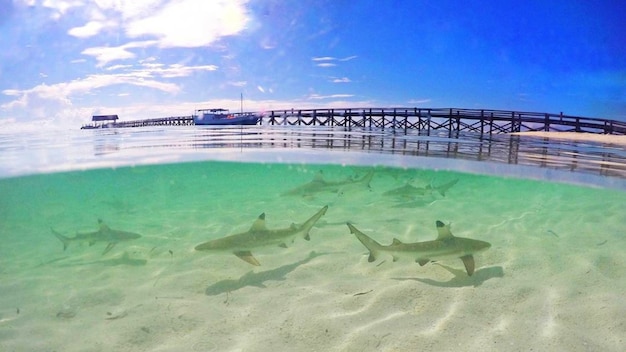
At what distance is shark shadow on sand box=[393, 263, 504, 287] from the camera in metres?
4.13

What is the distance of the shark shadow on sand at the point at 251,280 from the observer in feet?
13.9

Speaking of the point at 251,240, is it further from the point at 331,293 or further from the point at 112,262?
the point at 112,262

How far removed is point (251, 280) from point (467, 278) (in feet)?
8.21

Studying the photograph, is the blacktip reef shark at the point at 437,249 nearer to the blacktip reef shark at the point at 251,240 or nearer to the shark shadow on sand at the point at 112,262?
the blacktip reef shark at the point at 251,240

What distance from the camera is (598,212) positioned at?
9.12 meters

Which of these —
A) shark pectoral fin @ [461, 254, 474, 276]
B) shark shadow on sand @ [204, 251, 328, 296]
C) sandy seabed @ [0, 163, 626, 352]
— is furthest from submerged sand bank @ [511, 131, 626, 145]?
shark shadow on sand @ [204, 251, 328, 296]

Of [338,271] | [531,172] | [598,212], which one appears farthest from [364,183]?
[531,172]

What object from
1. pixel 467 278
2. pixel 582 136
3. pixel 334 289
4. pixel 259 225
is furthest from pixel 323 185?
pixel 582 136

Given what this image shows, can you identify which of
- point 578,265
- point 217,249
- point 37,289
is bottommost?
point 37,289

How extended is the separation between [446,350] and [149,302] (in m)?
2.97

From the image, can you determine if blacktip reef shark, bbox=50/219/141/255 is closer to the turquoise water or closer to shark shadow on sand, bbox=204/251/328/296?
the turquoise water

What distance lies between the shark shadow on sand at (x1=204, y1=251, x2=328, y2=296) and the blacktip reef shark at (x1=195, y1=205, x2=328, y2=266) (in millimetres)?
308

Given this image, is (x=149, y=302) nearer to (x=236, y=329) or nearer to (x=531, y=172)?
(x=236, y=329)

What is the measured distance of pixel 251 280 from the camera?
450 centimetres
